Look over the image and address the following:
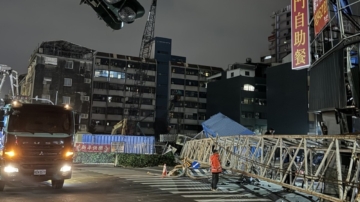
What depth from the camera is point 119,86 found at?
73.6m

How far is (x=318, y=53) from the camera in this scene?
1698cm

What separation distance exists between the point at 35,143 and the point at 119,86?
62.8 m

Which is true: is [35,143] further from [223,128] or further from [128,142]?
[128,142]

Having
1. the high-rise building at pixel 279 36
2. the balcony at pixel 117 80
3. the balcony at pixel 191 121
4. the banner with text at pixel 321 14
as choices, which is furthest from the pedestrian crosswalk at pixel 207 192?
the high-rise building at pixel 279 36

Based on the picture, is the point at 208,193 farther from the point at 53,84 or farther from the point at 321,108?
the point at 53,84

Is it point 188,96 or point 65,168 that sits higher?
point 188,96

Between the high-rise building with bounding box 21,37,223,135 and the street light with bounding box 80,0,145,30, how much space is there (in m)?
58.3

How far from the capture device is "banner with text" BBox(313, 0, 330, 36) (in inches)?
550

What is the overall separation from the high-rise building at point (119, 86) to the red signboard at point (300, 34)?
49678 mm

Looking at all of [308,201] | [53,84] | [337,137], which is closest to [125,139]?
[308,201]

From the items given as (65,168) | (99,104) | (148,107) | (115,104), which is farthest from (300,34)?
(148,107)

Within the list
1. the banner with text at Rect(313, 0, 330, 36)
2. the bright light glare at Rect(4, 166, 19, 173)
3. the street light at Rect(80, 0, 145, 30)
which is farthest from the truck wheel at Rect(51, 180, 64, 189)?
the banner with text at Rect(313, 0, 330, 36)

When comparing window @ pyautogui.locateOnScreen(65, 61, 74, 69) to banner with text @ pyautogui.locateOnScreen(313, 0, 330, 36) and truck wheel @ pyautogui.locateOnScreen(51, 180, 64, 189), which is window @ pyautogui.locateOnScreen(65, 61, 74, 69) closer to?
truck wheel @ pyautogui.locateOnScreen(51, 180, 64, 189)

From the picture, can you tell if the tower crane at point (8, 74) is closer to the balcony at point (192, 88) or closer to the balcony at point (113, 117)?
the balcony at point (113, 117)
